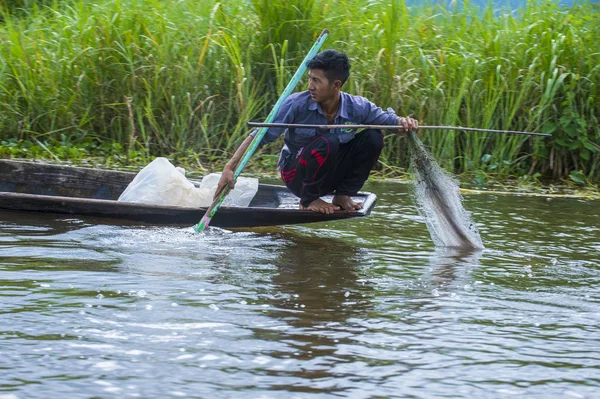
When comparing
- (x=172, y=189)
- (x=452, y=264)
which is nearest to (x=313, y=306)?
(x=452, y=264)

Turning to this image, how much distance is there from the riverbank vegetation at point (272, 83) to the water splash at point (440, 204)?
8.61 feet

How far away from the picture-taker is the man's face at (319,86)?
4.63 m

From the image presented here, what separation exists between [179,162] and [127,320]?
15.3ft

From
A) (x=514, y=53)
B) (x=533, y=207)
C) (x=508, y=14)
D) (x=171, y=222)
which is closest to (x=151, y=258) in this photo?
(x=171, y=222)

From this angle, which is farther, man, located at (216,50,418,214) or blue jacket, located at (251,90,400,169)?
blue jacket, located at (251,90,400,169)

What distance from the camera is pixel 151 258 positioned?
419cm

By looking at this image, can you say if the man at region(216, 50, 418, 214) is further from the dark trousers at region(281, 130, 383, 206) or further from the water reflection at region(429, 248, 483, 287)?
the water reflection at region(429, 248, 483, 287)

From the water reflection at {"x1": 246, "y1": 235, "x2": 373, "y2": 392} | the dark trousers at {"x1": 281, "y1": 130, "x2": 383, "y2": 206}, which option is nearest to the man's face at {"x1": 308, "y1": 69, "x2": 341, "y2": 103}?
the dark trousers at {"x1": 281, "y1": 130, "x2": 383, "y2": 206}

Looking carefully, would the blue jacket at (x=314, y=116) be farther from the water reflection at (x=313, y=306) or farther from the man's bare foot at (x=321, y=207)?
the water reflection at (x=313, y=306)

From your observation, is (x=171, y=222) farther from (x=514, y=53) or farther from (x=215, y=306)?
(x=514, y=53)

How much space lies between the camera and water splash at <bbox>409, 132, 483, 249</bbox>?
15.7 ft

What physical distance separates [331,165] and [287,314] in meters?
1.69

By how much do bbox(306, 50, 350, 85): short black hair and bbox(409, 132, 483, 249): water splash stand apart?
52 centimetres

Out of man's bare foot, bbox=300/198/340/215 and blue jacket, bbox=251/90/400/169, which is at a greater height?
blue jacket, bbox=251/90/400/169
